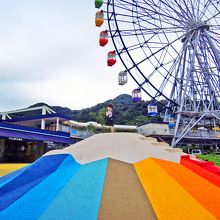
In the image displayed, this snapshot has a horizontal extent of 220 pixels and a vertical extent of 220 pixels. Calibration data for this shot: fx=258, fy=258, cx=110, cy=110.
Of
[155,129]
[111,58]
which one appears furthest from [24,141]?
[155,129]

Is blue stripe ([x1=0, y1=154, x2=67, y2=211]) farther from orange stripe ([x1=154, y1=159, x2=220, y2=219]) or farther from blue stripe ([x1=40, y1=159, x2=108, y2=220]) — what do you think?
orange stripe ([x1=154, y1=159, x2=220, y2=219])

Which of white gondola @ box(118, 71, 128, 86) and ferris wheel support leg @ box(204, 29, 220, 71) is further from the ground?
ferris wheel support leg @ box(204, 29, 220, 71)

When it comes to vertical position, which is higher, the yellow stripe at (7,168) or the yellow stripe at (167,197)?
the yellow stripe at (167,197)

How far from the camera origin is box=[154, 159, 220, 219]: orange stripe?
3734 millimetres

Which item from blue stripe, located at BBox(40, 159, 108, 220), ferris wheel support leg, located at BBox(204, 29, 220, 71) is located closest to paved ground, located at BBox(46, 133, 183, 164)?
blue stripe, located at BBox(40, 159, 108, 220)

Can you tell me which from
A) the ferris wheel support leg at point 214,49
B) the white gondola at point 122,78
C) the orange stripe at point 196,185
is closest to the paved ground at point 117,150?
the orange stripe at point 196,185

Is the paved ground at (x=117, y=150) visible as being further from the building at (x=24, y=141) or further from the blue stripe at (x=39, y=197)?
the building at (x=24, y=141)

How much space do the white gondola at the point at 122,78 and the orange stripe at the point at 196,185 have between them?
1451 cm

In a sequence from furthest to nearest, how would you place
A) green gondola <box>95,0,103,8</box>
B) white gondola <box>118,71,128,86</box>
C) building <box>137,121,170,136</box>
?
building <box>137,121,170,136</box>
white gondola <box>118,71,128,86</box>
green gondola <box>95,0,103,8</box>

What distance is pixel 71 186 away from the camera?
3934 mm

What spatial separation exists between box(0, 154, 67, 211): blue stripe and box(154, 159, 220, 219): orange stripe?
6.61ft

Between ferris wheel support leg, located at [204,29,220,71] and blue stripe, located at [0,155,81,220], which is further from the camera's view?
ferris wheel support leg, located at [204,29,220,71]

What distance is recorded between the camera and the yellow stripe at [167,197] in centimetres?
334

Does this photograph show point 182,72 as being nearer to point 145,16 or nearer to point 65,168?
point 145,16
